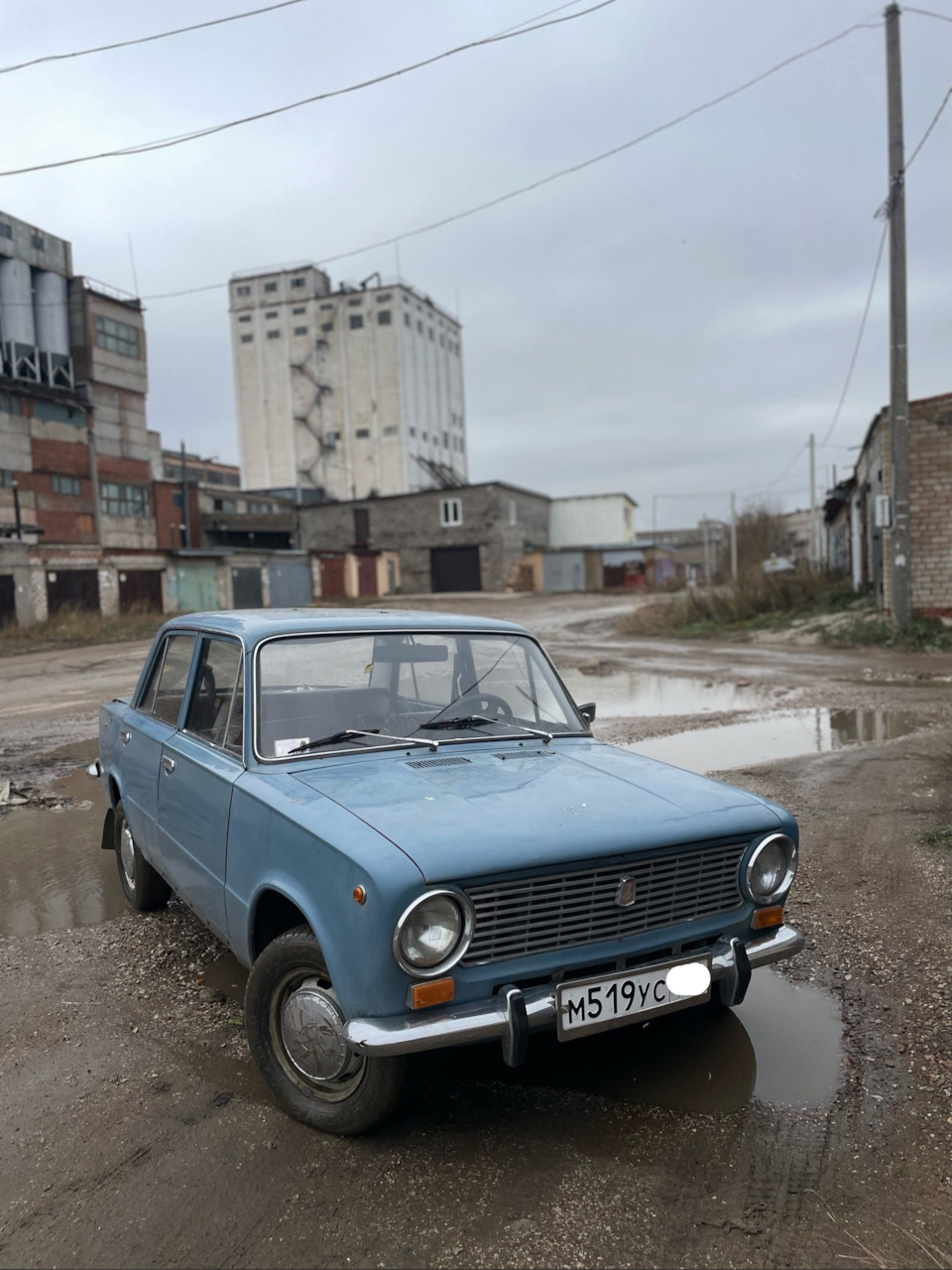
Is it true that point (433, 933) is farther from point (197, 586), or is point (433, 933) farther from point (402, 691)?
point (197, 586)

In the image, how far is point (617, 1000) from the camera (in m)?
2.62

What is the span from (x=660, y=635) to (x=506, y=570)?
31734 millimetres

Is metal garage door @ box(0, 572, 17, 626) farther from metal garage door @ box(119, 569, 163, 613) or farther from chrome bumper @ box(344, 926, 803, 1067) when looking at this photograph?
chrome bumper @ box(344, 926, 803, 1067)

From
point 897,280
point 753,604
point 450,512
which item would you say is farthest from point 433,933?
point 450,512

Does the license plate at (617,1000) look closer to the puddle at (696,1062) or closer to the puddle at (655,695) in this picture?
the puddle at (696,1062)

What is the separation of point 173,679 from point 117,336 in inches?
2075

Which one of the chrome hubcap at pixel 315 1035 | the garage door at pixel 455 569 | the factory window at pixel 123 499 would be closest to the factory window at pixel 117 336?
the factory window at pixel 123 499

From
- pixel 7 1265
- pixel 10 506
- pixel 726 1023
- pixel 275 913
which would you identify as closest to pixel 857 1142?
pixel 726 1023

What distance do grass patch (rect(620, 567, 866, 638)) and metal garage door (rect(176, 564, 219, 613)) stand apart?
23.0m

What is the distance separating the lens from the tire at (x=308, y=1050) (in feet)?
8.41

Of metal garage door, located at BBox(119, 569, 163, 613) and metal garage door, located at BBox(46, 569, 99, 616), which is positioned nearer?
metal garage door, located at BBox(46, 569, 99, 616)

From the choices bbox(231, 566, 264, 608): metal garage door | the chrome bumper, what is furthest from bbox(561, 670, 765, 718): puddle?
bbox(231, 566, 264, 608): metal garage door

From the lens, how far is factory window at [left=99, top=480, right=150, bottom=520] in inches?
1934

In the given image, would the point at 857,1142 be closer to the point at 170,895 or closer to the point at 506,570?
the point at 170,895
